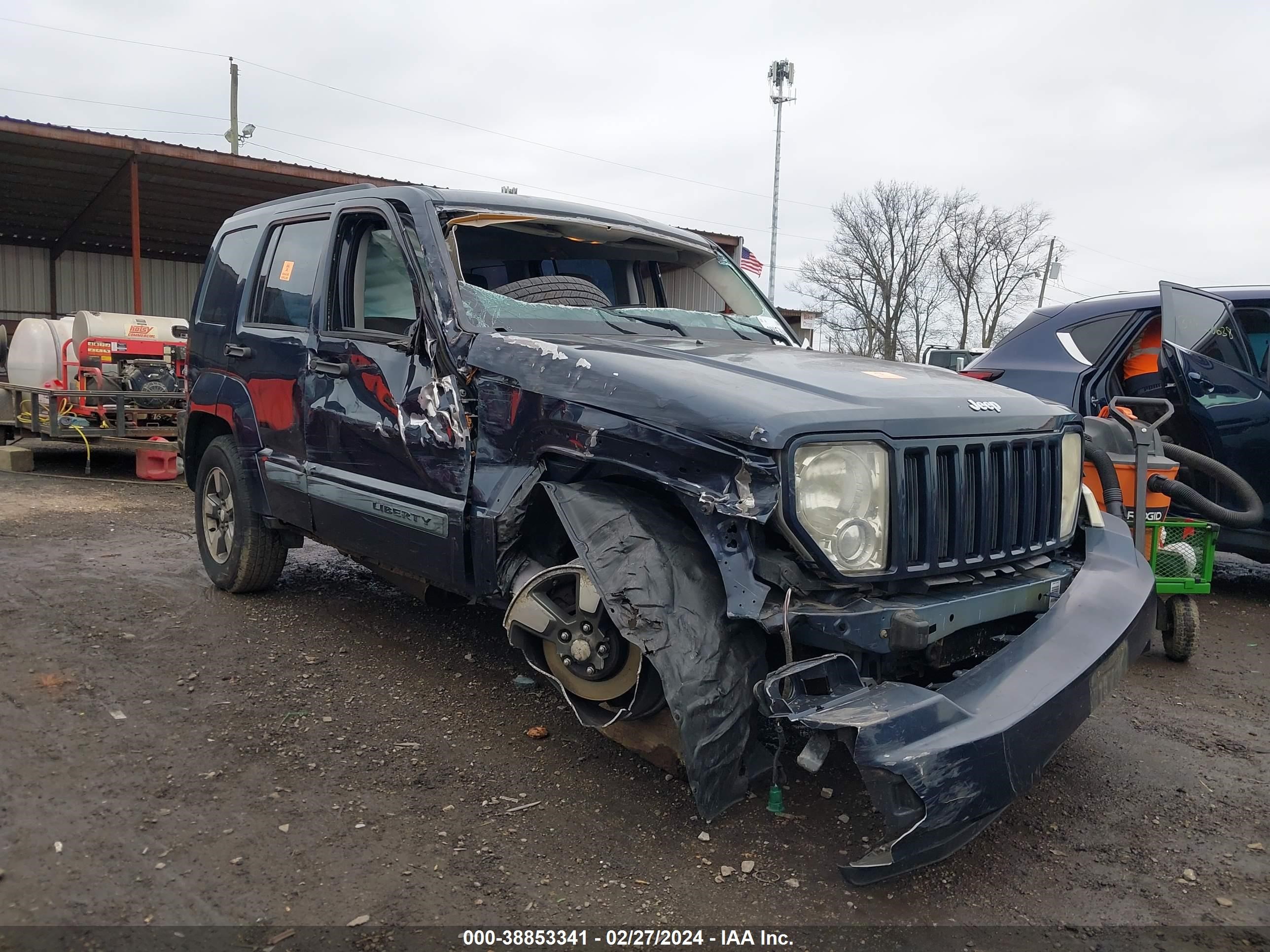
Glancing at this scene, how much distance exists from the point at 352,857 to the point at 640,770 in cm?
99

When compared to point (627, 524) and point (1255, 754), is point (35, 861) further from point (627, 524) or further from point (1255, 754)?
point (1255, 754)

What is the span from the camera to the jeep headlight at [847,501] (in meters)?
2.61

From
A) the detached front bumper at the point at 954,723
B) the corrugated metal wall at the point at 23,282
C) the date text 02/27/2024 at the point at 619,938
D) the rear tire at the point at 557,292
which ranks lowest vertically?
the date text 02/27/2024 at the point at 619,938

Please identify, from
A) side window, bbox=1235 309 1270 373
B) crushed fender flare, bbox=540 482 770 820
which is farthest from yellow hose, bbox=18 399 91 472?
side window, bbox=1235 309 1270 373

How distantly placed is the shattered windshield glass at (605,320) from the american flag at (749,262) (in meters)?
12.8

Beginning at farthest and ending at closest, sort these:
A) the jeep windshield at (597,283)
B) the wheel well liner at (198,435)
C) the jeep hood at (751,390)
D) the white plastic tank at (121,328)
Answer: the white plastic tank at (121,328) → the wheel well liner at (198,435) → the jeep windshield at (597,283) → the jeep hood at (751,390)

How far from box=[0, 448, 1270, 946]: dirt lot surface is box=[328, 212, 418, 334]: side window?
1490 mm

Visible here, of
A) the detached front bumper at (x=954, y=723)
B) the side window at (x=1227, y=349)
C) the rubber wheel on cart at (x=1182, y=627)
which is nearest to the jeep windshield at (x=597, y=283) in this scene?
the detached front bumper at (x=954, y=723)

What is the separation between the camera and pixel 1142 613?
3076mm

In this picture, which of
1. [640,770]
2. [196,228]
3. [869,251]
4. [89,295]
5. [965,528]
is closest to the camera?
[965,528]

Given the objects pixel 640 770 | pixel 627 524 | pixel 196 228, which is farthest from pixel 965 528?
pixel 196 228

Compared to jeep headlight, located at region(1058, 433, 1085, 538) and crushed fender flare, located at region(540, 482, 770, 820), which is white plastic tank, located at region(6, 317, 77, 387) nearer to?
crushed fender flare, located at region(540, 482, 770, 820)

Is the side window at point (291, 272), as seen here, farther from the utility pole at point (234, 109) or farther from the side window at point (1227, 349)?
the utility pole at point (234, 109)

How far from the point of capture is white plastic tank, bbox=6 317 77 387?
11.8m
